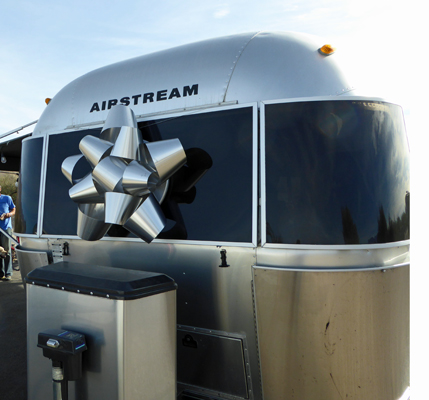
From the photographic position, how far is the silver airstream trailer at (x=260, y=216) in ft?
7.49

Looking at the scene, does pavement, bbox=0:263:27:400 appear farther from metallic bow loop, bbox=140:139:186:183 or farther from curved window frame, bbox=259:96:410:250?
curved window frame, bbox=259:96:410:250

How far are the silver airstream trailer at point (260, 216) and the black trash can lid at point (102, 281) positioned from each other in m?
0.18

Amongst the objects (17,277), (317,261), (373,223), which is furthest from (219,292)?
(17,277)

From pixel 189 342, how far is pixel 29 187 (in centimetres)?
197

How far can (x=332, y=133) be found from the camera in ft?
7.72

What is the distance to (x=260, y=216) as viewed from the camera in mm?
2373

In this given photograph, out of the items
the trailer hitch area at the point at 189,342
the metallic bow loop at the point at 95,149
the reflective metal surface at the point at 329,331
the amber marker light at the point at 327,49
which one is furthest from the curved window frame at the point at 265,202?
the metallic bow loop at the point at 95,149

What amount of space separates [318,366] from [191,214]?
119cm

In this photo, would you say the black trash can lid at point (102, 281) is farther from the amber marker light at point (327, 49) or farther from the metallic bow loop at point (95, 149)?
the amber marker light at point (327, 49)

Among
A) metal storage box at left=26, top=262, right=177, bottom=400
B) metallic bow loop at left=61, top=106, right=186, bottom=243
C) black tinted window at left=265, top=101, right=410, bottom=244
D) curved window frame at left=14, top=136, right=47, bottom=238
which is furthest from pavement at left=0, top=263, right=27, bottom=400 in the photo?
black tinted window at left=265, top=101, right=410, bottom=244

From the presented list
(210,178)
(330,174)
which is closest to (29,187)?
(210,178)

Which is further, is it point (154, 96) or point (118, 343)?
point (154, 96)

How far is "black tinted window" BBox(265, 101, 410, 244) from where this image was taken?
7.55 feet

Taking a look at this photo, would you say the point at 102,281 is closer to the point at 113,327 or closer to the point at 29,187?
the point at 113,327
